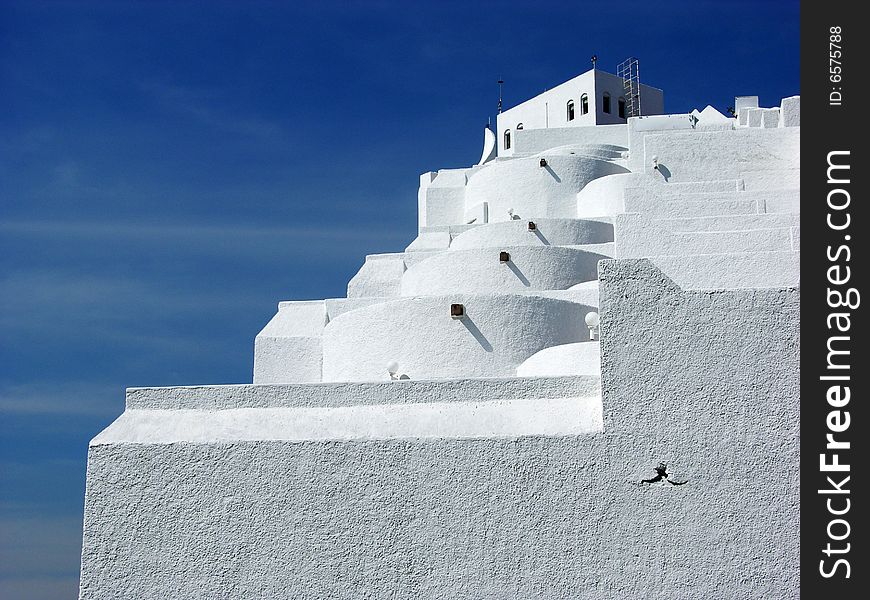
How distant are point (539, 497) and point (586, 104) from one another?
28567mm

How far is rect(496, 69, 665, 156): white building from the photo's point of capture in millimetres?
36312

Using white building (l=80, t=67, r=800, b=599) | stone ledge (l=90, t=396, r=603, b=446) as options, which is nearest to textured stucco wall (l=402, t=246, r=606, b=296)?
white building (l=80, t=67, r=800, b=599)

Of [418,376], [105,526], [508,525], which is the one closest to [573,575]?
[508,525]

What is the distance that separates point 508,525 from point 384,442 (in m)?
1.41

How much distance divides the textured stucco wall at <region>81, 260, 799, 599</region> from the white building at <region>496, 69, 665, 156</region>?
2635 centimetres

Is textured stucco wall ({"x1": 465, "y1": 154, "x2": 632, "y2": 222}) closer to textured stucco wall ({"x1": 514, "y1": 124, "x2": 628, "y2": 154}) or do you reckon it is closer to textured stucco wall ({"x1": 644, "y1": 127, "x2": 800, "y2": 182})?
textured stucco wall ({"x1": 514, "y1": 124, "x2": 628, "y2": 154})

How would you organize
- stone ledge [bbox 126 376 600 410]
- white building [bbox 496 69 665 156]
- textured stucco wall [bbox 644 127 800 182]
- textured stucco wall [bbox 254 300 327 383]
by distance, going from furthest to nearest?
white building [bbox 496 69 665 156] → textured stucco wall [bbox 254 300 327 383] → textured stucco wall [bbox 644 127 800 182] → stone ledge [bbox 126 376 600 410]

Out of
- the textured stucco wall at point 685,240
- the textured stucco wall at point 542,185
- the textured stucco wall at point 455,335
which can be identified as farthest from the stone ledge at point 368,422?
the textured stucco wall at point 542,185

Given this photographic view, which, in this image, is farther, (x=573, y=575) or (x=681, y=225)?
(x=681, y=225)

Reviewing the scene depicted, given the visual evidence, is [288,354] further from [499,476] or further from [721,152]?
[499,476]

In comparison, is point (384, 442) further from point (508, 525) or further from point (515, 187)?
point (515, 187)

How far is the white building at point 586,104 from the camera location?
1430 inches

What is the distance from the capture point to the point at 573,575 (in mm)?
9508
